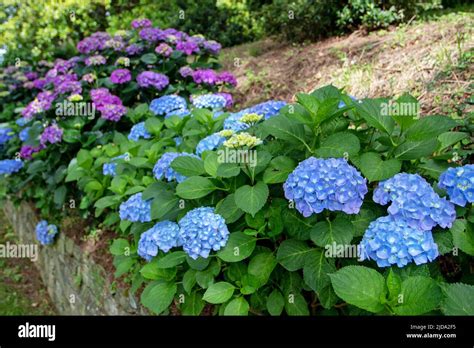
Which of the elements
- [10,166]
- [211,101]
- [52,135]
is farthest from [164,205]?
[10,166]

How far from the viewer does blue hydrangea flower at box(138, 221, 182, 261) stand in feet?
7.10

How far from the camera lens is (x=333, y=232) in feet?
5.77

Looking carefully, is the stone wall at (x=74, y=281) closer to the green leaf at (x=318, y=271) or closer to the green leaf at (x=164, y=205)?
the green leaf at (x=164, y=205)

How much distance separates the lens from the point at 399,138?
1992 millimetres

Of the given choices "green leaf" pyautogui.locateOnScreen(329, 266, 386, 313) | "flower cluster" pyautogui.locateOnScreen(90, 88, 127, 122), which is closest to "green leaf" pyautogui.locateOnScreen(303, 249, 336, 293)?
"green leaf" pyautogui.locateOnScreen(329, 266, 386, 313)

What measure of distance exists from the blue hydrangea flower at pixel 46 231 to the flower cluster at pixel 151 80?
1.51m

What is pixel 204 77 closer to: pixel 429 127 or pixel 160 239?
pixel 160 239

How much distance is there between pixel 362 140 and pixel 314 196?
58 centimetres

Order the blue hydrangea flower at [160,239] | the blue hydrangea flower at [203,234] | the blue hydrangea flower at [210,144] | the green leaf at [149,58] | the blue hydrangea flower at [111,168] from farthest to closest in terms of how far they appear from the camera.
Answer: the green leaf at [149,58]
the blue hydrangea flower at [111,168]
the blue hydrangea flower at [210,144]
the blue hydrangea flower at [160,239]
the blue hydrangea flower at [203,234]

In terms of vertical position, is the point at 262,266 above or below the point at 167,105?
below

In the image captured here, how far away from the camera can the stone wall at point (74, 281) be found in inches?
126

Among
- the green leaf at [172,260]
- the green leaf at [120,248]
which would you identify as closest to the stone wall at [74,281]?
the green leaf at [120,248]

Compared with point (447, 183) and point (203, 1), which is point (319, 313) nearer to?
point (447, 183)

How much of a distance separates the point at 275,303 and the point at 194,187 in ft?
2.09
